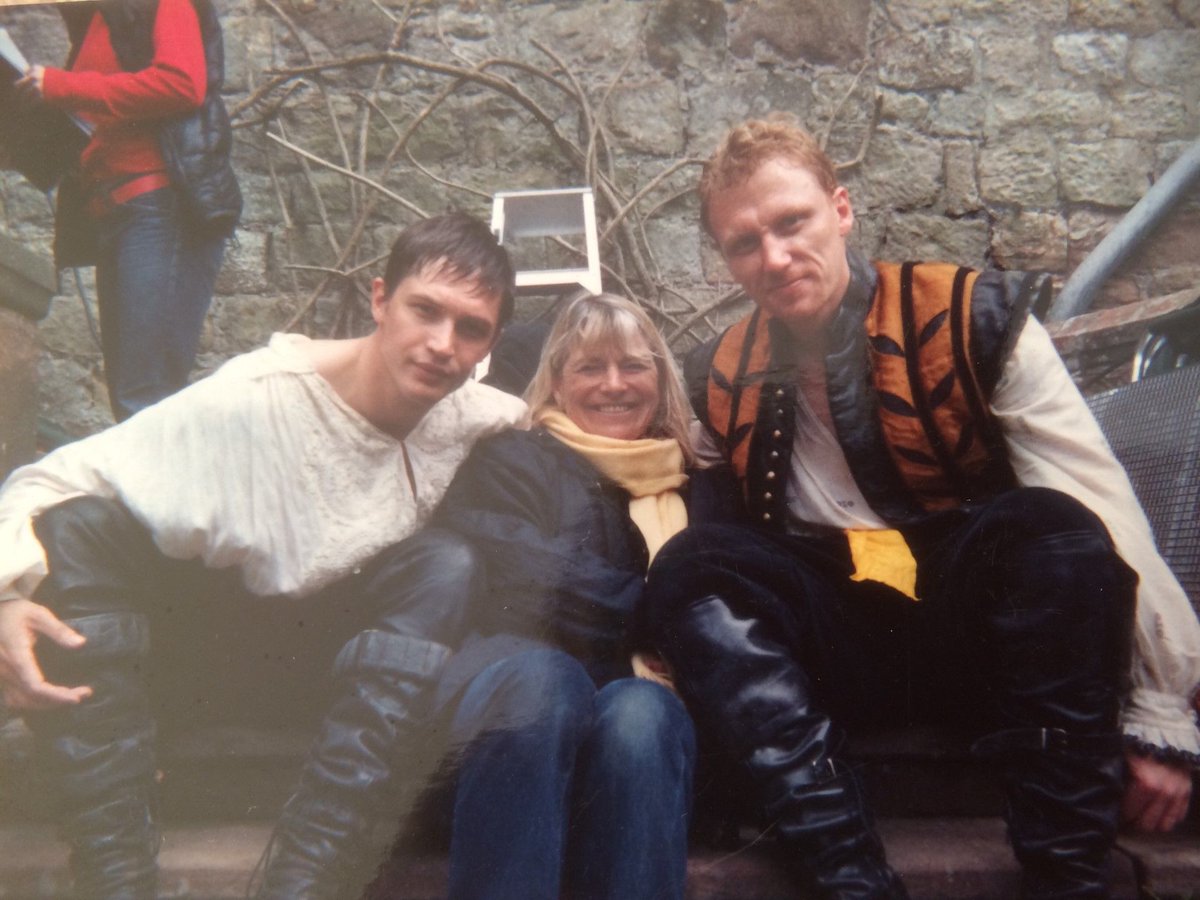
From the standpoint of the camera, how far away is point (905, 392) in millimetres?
989

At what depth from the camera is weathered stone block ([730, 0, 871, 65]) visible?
1163mm

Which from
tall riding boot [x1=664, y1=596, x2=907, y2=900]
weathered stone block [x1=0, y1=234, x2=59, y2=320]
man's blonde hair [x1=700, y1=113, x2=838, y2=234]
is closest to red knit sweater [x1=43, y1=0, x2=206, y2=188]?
weathered stone block [x1=0, y1=234, x2=59, y2=320]

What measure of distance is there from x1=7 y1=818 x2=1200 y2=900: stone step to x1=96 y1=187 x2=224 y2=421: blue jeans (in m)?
0.51

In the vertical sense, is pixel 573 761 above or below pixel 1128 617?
below

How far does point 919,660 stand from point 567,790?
0.42m

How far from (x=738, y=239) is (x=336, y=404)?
534mm

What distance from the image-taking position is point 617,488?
1118 mm

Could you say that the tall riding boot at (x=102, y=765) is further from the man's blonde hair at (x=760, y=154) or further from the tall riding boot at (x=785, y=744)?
the man's blonde hair at (x=760, y=154)

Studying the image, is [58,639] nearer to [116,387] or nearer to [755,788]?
[116,387]

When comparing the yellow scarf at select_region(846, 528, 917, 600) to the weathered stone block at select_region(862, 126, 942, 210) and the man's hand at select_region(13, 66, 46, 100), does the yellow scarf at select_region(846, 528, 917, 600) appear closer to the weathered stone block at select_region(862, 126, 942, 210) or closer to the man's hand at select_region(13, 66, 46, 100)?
the weathered stone block at select_region(862, 126, 942, 210)

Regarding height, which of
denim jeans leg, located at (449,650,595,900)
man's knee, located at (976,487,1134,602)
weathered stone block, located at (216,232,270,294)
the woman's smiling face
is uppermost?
weathered stone block, located at (216,232,270,294)

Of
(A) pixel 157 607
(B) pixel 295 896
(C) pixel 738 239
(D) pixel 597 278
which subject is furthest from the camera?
(D) pixel 597 278

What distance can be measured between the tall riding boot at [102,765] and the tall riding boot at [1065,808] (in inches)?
33.2

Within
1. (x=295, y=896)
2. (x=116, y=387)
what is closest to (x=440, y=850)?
(x=295, y=896)
